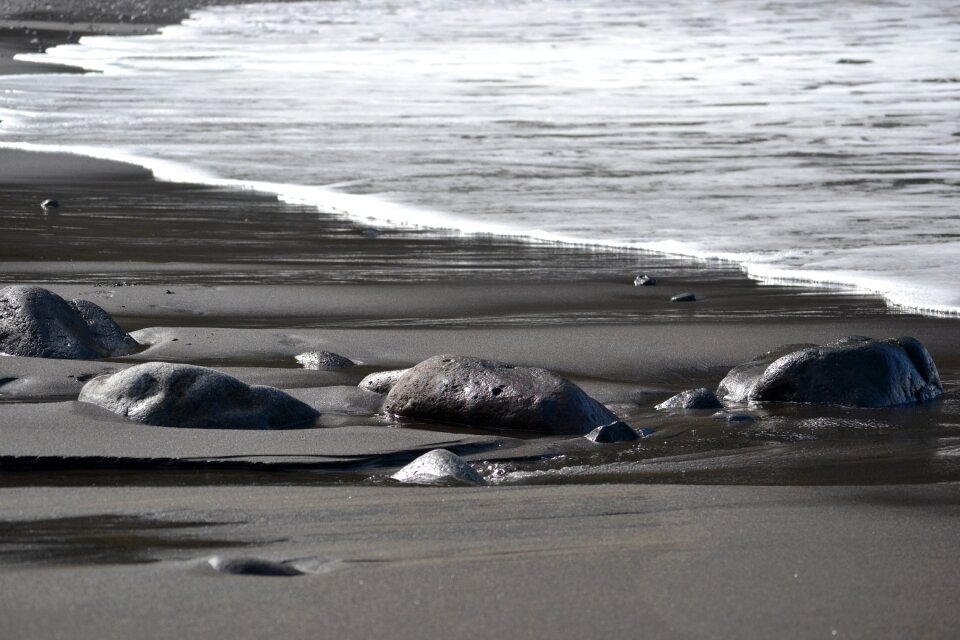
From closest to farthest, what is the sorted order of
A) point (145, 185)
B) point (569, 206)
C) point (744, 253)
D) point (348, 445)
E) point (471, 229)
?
point (348, 445) → point (744, 253) → point (471, 229) → point (569, 206) → point (145, 185)

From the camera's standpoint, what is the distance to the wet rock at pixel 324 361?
4.70 m

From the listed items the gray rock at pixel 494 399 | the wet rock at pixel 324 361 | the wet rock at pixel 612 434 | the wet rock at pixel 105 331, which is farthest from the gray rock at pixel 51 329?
the wet rock at pixel 612 434

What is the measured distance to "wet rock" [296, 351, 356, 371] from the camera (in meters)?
4.70

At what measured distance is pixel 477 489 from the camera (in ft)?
11.1

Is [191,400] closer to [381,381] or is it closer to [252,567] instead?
[381,381]

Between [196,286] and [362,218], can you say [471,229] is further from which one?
[196,286]

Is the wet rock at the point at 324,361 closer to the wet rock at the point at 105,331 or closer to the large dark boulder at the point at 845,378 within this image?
the wet rock at the point at 105,331

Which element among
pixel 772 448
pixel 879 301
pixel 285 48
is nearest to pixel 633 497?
pixel 772 448

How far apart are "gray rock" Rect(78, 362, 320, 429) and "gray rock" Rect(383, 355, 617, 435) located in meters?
0.34

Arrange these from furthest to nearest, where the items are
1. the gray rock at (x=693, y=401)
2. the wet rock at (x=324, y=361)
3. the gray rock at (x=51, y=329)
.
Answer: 1. the wet rock at (x=324, y=361)
2. the gray rock at (x=51, y=329)
3. the gray rock at (x=693, y=401)

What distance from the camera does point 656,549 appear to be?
2.92 m

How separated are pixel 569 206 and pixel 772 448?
16.5 feet

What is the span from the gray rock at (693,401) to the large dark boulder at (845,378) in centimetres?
17

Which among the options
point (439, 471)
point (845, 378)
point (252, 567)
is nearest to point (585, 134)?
point (845, 378)
